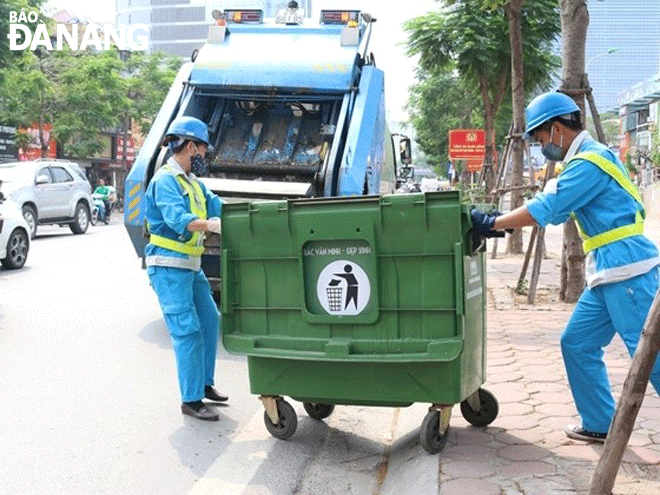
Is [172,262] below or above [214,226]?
below

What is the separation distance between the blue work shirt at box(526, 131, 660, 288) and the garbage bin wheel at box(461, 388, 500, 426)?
1.00 metres

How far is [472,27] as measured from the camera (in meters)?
17.9

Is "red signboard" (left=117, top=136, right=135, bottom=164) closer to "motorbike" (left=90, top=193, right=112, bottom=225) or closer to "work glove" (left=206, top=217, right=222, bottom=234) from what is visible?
"motorbike" (left=90, top=193, right=112, bottom=225)

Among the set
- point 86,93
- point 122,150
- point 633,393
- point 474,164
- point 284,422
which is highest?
point 86,93

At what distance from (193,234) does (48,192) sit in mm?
15376

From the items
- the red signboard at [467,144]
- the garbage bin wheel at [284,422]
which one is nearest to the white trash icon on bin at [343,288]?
the garbage bin wheel at [284,422]

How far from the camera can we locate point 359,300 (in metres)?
4.59

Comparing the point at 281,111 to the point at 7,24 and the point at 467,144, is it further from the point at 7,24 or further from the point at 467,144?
the point at 467,144

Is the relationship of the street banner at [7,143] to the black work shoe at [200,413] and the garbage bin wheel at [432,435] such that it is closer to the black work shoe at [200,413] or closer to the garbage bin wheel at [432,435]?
the black work shoe at [200,413]

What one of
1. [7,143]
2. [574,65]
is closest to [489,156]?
[574,65]

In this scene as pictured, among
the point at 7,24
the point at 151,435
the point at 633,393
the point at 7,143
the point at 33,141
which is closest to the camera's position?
the point at 633,393

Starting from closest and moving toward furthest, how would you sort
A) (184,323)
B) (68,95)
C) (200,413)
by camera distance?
(184,323)
(200,413)
(68,95)

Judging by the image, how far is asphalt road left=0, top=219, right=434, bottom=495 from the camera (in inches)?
177

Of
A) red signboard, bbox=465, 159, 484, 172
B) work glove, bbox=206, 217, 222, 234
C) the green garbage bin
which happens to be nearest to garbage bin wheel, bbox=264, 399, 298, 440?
the green garbage bin
